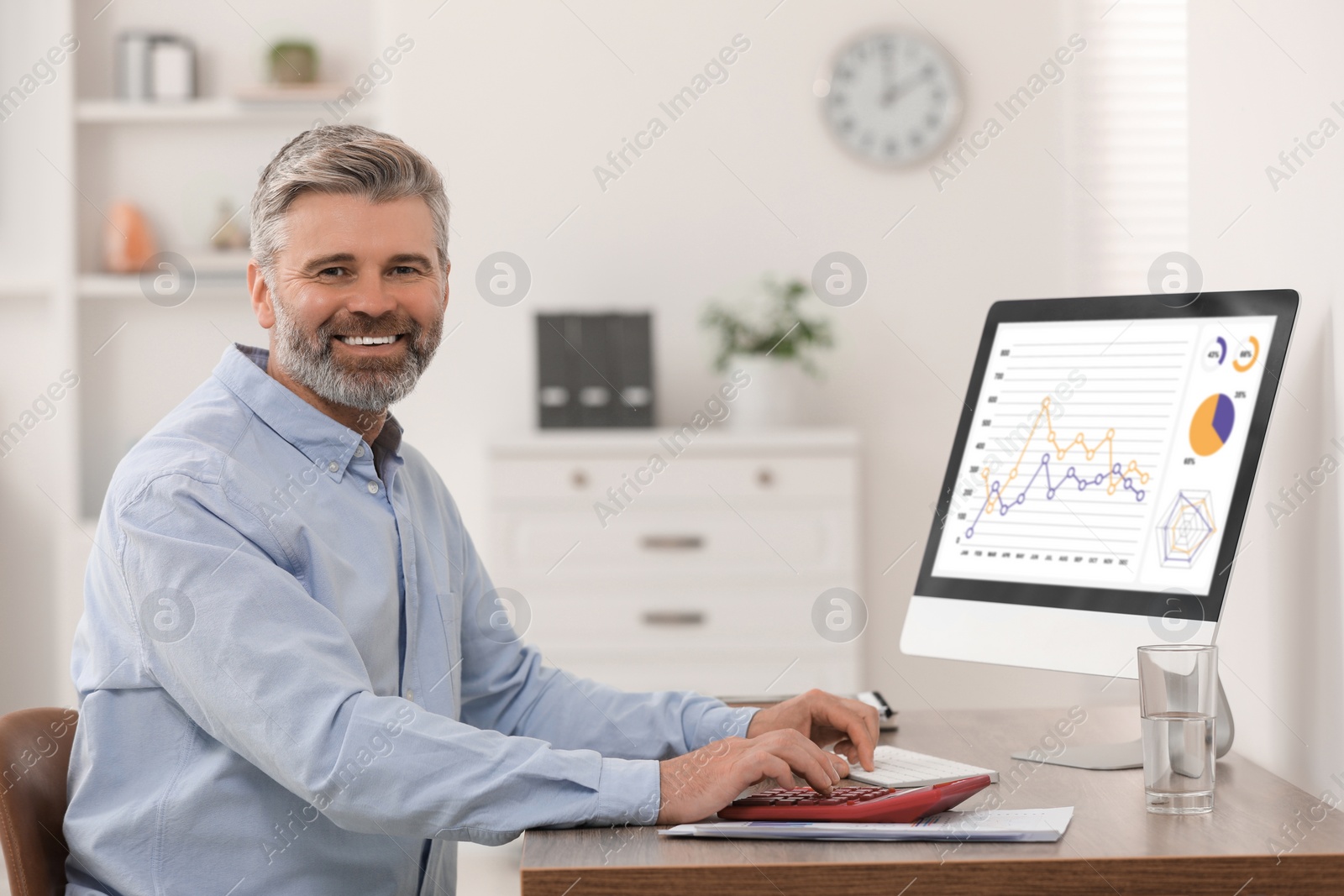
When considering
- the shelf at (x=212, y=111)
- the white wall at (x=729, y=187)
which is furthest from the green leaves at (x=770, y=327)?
the shelf at (x=212, y=111)

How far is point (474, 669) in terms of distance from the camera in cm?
165

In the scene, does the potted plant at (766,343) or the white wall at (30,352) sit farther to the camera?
the white wall at (30,352)

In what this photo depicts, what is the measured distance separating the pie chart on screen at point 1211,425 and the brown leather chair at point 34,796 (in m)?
1.30

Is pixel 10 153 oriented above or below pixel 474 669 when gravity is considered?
above

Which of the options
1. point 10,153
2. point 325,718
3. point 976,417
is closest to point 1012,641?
point 976,417

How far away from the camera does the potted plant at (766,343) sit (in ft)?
11.6

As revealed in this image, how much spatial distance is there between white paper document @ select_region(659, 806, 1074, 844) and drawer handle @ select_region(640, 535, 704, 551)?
222cm

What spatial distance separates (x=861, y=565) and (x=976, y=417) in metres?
2.19

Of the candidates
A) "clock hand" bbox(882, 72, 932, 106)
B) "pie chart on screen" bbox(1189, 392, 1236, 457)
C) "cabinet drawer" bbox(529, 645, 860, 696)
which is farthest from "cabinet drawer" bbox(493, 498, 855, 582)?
"pie chart on screen" bbox(1189, 392, 1236, 457)

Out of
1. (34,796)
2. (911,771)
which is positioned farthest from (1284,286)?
(34,796)

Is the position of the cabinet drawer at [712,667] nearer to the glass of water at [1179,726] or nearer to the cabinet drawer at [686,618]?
the cabinet drawer at [686,618]

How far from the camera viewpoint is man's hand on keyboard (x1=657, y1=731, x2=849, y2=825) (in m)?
1.13

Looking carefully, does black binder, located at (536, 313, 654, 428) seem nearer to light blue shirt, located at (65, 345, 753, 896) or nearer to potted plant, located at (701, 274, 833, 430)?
potted plant, located at (701, 274, 833, 430)

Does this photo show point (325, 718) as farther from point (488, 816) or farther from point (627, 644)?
point (627, 644)
